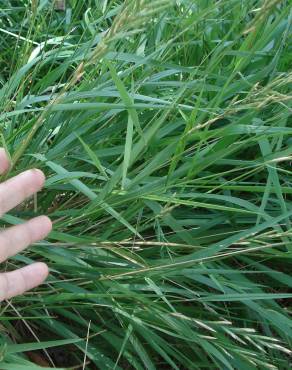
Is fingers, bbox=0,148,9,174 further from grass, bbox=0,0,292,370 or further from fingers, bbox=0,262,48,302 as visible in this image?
fingers, bbox=0,262,48,302

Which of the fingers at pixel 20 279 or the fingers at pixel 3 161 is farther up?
the fingers at pixel 3 161

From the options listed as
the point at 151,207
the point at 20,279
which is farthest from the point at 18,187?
the point at 151,207

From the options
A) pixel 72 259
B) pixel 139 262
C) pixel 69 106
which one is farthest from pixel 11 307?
pixel 69 106

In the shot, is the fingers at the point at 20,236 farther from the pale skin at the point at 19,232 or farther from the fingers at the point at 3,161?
the fingers at the point at 3,161

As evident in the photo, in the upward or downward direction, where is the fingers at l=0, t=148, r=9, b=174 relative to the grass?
upward

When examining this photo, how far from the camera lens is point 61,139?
1278mm

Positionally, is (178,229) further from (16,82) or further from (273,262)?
(16,82)

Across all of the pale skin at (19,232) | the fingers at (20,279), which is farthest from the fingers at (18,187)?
the fingers at (20,279)

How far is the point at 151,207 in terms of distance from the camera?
1.19 meters

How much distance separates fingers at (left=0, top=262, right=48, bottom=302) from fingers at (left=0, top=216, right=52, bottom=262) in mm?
36

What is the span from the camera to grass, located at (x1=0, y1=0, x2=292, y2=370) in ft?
3.67

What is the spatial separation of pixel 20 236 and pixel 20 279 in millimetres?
79

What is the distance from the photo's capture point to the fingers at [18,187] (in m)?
1.05

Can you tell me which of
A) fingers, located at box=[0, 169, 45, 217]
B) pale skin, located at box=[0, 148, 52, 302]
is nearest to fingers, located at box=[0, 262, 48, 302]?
pale skin, located at box=[0, 148, 52, 302]
